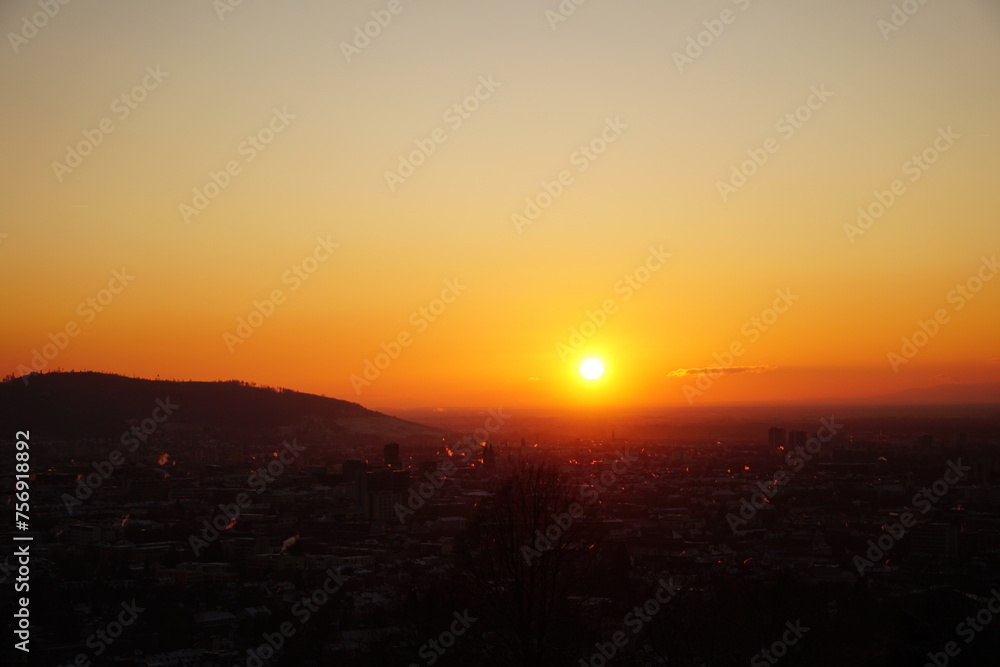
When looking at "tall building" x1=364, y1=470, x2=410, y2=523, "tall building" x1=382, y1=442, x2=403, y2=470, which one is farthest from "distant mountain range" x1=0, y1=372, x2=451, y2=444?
"tall building" x1=364, y1=470, x2=410, y2=523

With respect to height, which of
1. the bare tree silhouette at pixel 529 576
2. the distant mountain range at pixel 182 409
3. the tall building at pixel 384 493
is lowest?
the bare tree silhouette at pixel 529 576

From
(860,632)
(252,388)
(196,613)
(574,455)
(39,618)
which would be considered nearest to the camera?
(860,632)

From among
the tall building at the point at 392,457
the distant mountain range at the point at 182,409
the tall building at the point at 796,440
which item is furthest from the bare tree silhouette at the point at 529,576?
the distant mountain range at the point at 182,409

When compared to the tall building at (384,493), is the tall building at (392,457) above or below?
above

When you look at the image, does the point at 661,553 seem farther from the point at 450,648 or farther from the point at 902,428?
the point at 902,428

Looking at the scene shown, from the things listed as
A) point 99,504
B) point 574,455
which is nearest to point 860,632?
point 99,504

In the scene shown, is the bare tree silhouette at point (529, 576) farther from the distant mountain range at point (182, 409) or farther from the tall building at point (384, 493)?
the distant mountain range at point (182, 409)

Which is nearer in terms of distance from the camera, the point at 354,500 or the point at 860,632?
the point at 860,632

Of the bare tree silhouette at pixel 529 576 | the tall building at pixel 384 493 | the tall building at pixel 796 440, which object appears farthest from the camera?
the tall building at pixel 796 440

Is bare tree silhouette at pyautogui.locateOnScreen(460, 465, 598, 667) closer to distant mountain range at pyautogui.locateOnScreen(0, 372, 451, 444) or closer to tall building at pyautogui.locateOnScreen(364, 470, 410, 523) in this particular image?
tall building at pyautogui.locateOnScreen(364, 470, 410, 523)
